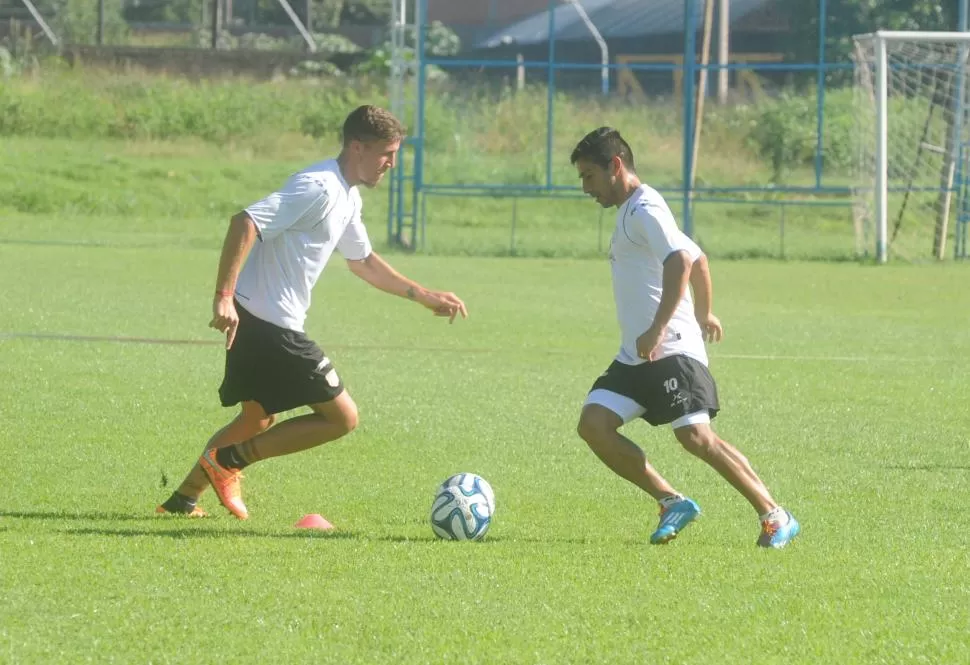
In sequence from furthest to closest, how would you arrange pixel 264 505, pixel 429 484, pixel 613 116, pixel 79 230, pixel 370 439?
pixel 613 116 → pixel 79 230 → pixel 370 439 → pixel 429 484 → pixel 264 505

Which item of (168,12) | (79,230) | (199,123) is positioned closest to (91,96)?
(199,123)

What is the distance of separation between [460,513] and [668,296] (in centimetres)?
127

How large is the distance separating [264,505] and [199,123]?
113 ft

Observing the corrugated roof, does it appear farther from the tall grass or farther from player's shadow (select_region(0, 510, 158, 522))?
player's shadow (select_region(0, 510, 158, 522))

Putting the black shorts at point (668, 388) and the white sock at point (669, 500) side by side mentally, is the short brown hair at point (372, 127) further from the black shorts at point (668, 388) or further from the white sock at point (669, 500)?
the white sock at point (669, 500)

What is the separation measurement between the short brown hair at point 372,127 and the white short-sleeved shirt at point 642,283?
1046 mm

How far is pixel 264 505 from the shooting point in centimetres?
780

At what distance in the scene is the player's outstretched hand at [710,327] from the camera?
7262 mm

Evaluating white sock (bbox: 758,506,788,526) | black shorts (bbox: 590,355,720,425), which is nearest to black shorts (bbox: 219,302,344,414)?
black shorts (bbox: 590,355,720,425)

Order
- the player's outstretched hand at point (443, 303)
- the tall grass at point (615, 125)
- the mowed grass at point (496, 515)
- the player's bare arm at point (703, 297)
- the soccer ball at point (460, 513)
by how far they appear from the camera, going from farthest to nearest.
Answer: the tall grass at point (615, 125) → the player's outstretched hand at point (443, 303) → the player's bare arm at point (703, 297) → the soccer ball at point (460, 513) → the mowed grass at point (496, 515)

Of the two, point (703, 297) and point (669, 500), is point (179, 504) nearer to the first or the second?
point (669, 500)

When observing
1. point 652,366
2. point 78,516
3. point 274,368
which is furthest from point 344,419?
point 652,366

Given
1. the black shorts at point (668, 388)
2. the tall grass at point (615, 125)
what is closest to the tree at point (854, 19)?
the tall grass at point (615, 125)

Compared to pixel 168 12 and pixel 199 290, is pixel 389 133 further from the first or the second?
pixel 168 12
